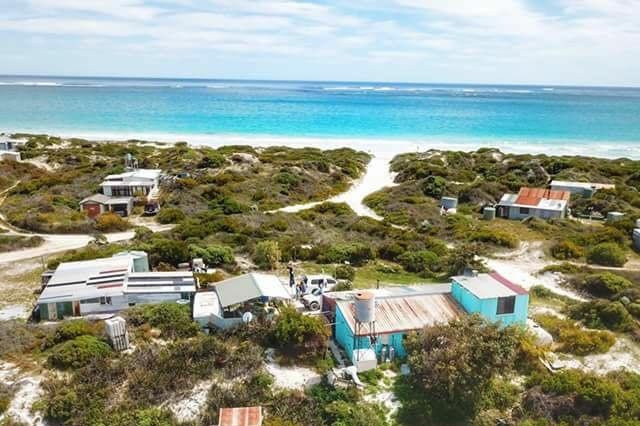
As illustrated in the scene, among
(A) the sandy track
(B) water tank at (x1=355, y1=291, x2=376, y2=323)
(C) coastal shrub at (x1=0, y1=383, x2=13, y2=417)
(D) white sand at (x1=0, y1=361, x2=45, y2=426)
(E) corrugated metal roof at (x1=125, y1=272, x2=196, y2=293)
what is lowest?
(A) the sandy track

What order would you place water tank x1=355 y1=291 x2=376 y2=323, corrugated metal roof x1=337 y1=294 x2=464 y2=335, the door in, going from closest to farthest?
water tank x1=355 y1=291 x2=376 y2=323 → corrugated metal roof x1=337 y1=294 x2=464 y2=335 → the door

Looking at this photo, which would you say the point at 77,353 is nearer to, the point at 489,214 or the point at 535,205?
the point at 489,214

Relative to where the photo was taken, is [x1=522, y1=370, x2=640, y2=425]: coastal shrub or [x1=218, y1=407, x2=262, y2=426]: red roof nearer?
[x1=218, y1=407, x2=262, y2=426]: red roof

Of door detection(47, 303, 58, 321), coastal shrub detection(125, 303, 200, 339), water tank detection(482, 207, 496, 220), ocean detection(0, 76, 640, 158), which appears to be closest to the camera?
coastal shrub detection(125, 303, 200, 339)

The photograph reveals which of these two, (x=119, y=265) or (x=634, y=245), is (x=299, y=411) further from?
(x=634, y=245)

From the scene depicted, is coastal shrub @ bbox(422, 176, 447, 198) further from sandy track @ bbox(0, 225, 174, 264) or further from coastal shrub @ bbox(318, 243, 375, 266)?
sandy track @ bbox(0, 225, 174, 264)

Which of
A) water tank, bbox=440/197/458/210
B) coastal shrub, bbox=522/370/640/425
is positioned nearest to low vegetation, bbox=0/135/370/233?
water tank, bbox=440/197/458/210

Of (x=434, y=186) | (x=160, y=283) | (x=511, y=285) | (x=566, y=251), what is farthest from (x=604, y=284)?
(x=434, y=186)

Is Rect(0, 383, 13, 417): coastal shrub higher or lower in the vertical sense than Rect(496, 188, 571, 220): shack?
lower
